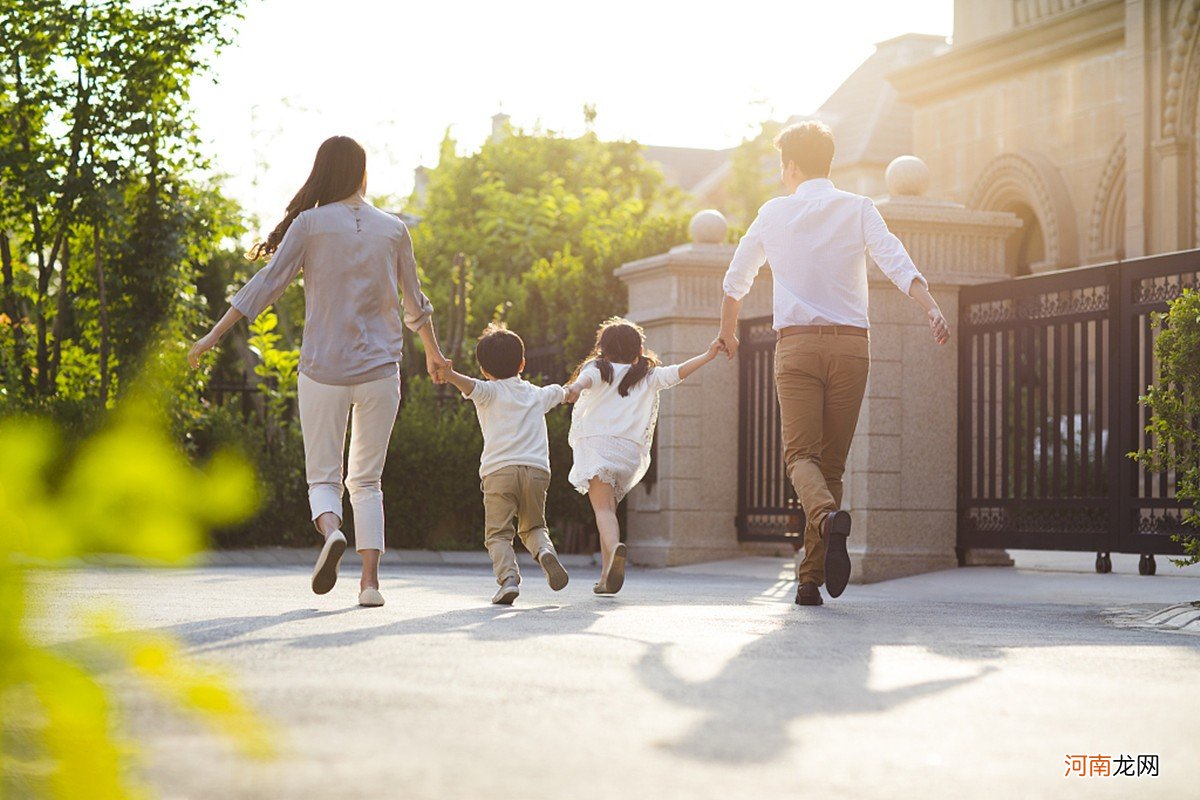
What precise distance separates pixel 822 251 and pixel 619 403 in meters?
1.48

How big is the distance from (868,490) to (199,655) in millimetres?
6670

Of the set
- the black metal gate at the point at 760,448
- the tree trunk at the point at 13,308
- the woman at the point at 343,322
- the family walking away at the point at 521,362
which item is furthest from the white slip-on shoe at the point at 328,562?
the tree trunk at the point at 13,308

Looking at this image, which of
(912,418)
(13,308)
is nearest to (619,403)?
(912,418)

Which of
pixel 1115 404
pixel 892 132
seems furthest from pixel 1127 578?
pixel 892 132

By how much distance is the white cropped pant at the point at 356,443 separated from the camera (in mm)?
7012

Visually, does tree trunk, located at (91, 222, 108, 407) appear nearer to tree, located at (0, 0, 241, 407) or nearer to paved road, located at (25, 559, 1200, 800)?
tree, located at (0, 0, 241, 407)

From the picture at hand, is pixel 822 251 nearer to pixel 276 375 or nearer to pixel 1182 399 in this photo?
pixel 1182 399

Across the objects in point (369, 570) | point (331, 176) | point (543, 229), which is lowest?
point (369, 570)

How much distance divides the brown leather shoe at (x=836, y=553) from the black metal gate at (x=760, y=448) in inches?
215

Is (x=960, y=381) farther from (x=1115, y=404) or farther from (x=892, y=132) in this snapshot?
(x=892, y=132)

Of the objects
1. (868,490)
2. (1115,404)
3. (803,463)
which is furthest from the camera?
(868,490)

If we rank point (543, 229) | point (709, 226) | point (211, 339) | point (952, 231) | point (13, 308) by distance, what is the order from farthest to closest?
point (543, 229)
point (13, 308)
point (709, 226)
point (952, 231)
point (211, 339)

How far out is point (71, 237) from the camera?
44.9ft

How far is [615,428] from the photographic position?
8555 mm
